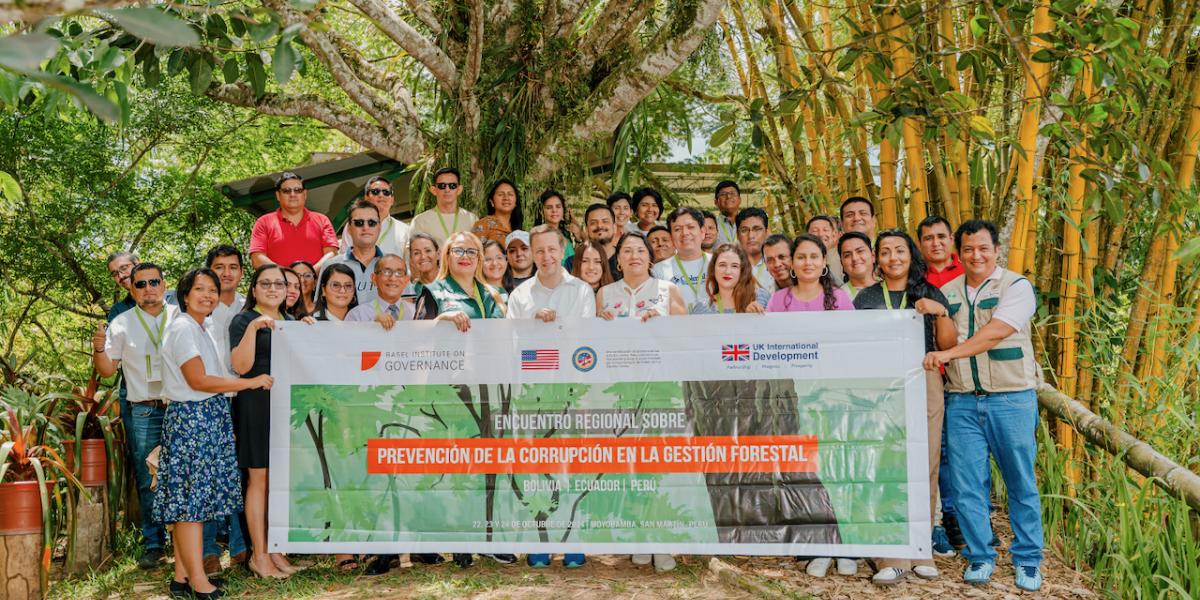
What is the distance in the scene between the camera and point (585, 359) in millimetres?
4539

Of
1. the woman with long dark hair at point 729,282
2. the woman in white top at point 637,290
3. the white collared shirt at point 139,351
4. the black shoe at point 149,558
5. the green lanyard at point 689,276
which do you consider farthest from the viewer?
the green lanyard at point 689,276

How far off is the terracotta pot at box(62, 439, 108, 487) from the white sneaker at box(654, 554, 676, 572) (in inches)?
115

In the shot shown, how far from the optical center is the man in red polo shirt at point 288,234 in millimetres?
5918

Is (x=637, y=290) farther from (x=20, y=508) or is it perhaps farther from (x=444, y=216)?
(x=20, y=508)

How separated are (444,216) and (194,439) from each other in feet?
7.38

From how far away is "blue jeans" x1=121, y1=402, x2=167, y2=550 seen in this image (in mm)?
4945

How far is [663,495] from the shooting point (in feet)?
14.5

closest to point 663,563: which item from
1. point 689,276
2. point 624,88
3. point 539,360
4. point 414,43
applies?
point 539,360

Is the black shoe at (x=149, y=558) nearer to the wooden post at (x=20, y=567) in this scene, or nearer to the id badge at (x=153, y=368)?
the wooden post at (x=20, y=567)

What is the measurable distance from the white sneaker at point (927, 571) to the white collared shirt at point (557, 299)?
1878 millimetres

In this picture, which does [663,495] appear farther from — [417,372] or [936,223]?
[936,223]

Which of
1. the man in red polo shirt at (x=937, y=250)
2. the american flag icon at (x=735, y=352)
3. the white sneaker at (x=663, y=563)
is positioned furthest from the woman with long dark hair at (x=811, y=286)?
the white sneaker at (x=663, y=563)

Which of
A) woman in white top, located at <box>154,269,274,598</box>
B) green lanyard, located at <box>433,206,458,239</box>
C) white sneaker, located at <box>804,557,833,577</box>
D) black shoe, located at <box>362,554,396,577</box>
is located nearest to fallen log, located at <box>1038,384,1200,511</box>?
white sneaker, located at <box>804,557,833,577</box>

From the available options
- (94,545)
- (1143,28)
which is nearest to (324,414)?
(94,545)
